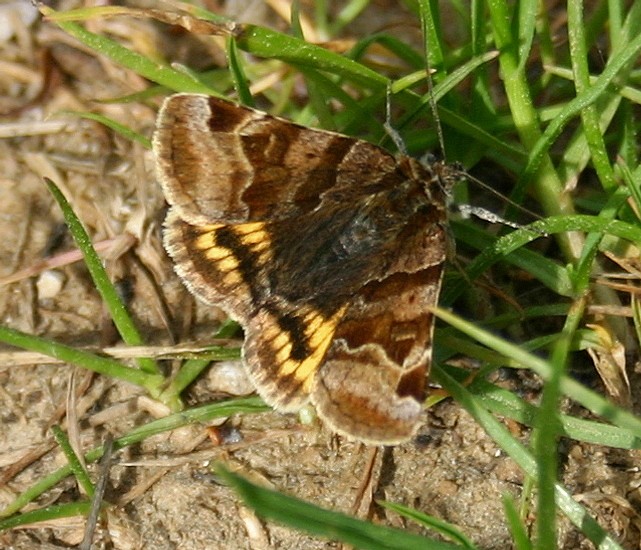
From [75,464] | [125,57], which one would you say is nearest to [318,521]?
[75,464]

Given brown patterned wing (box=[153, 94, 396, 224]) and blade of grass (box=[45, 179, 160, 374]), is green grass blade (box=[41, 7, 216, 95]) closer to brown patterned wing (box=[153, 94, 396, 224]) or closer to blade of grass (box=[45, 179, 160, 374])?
brown patterned wing (box=[153, 94, 396, 224])

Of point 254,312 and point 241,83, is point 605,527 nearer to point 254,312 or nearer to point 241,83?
point 254,312

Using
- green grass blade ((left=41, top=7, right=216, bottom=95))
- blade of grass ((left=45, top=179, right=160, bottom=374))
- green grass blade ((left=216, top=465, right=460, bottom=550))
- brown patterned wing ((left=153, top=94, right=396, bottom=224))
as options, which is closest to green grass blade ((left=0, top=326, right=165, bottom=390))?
blade of grass ((left=45, top=179, right=160, bottom=374))

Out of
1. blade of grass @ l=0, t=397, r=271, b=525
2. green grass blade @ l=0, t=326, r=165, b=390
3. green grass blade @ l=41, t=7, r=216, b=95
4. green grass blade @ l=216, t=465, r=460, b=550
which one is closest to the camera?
green grass blade @ l=216, t=465, r=460, b=550

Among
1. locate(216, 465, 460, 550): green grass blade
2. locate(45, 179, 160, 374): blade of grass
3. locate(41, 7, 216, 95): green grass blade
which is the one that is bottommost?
locate(45, 179, 160, 374): blade of grass

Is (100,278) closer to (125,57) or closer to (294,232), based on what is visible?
(294,232)

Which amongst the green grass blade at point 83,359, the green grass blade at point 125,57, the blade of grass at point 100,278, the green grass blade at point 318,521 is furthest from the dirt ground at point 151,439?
the green grass blade at point 318,521

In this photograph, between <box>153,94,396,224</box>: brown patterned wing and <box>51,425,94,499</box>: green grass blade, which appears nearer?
<box>51,425,94,499</box>: green grass blade
